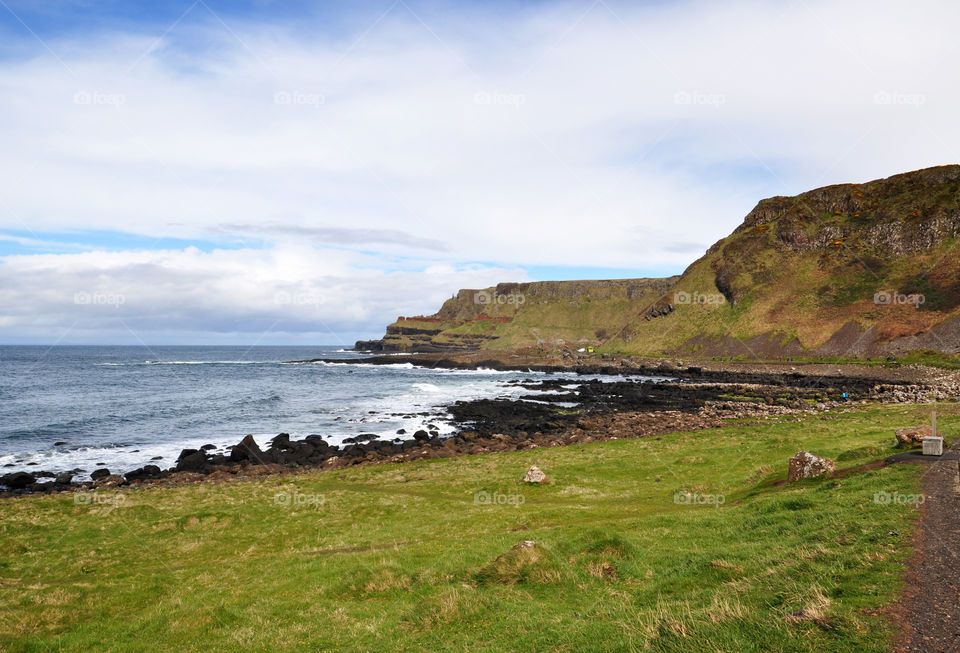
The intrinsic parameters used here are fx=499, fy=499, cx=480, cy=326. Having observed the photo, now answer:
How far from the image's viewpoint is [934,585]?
8289 mm

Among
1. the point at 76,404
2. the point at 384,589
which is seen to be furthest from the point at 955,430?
the point at 76,404

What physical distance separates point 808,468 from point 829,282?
14749 cm

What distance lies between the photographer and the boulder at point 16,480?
33.1 m

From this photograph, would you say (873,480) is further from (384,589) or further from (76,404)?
(76,404)

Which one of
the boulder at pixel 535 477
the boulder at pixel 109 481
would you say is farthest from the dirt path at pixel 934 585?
the boulder at pixel 109 481

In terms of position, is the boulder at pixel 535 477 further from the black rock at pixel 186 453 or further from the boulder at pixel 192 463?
the black rock at pixel 186 453

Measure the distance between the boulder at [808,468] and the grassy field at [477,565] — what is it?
0.68 m

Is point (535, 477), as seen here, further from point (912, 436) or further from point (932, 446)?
point (912, 436)

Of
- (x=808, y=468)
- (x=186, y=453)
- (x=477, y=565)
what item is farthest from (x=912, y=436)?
(x=186, y=453)

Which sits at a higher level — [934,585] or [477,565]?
[934,585]

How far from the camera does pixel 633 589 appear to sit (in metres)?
11.4

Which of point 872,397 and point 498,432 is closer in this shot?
point 498,432

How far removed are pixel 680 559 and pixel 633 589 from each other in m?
2.15

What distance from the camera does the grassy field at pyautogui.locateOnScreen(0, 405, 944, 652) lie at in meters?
8.88
